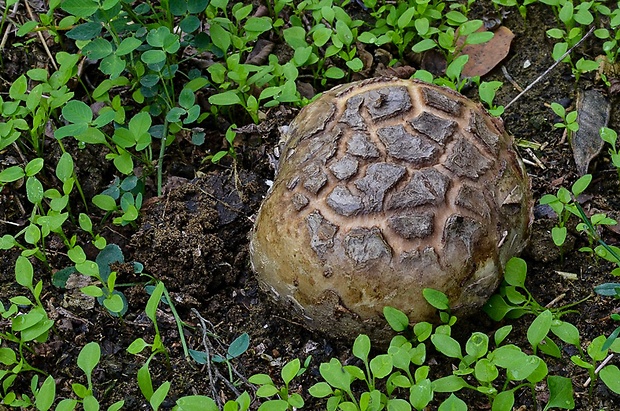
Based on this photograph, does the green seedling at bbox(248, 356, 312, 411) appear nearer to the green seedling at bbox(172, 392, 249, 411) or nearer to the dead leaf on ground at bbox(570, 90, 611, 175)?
the green seedling at bbox(172, 392, 249, 411)

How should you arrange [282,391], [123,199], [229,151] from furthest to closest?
[229,151], [123,199], [282,391]

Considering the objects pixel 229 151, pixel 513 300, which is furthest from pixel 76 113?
pixel 513 300

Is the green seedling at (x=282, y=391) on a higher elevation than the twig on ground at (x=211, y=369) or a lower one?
higher

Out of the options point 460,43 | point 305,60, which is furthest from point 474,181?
point 460,43

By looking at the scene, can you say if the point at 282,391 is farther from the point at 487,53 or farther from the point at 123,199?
the point at 487,53

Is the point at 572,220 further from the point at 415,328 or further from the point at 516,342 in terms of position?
the point at 415,328

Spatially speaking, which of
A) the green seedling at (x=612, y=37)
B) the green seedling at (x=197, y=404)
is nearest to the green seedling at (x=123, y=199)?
the green seedling at (x=197, y=404)

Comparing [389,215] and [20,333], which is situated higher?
[389,215]

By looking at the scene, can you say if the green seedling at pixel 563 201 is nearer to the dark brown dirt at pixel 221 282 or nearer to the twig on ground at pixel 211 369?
the dark brown dirt at pixel 221 282
